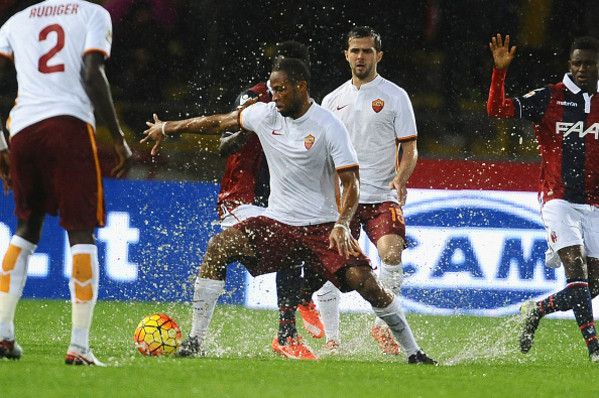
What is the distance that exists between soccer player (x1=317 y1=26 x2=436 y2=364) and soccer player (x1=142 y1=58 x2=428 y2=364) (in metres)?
0.99

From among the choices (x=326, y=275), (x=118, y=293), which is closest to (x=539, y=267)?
(x=118, y=293)

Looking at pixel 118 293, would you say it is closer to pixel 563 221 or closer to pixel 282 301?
pixel 282 301

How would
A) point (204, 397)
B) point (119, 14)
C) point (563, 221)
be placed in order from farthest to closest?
1. point (119, 14)
2. point (563, 221)
3. point (204, 397)

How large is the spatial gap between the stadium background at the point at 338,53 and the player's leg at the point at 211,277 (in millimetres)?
5507

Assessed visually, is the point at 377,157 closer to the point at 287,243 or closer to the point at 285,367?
the point at 287,243

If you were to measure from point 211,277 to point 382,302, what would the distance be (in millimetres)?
959

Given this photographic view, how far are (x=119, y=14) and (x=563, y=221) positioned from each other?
8139 millimetres

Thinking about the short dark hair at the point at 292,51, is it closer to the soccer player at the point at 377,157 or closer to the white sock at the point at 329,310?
the soccer player at the point at 377,157

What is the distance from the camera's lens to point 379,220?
23.0 feet

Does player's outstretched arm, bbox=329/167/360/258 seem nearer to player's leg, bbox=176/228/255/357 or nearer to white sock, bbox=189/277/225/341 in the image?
player's leg, bbox=176/228/255/357

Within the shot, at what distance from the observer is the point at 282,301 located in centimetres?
687

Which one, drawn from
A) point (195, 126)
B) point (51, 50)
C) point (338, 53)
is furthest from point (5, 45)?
point (338, 53)

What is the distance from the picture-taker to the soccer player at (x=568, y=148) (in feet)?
22.2

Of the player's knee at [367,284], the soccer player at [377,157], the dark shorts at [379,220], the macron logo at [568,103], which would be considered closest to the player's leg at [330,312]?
the soccer player at [377,157]
